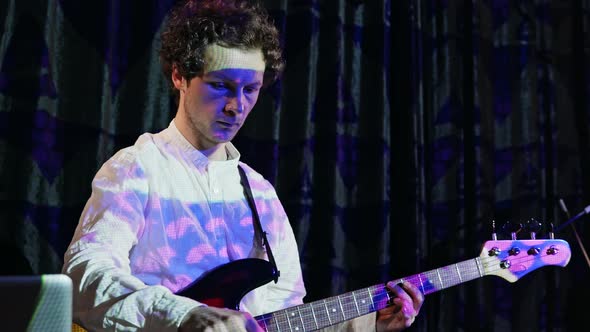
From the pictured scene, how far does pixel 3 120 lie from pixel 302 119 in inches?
43.0

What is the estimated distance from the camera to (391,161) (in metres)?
2.99

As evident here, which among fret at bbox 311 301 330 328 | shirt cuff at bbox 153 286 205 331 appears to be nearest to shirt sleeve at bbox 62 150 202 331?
shirt cuff at bbox 153 286 205 331

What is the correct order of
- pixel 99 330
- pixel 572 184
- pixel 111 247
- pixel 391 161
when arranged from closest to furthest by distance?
pixel 99 330, pixel 111 247, pixel 391 161, pixel 572 184

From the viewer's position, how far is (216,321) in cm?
127

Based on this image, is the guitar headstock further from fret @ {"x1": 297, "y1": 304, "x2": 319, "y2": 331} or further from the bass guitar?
fret @ {"x1": 297, "y1": 304, "x2": 319, "y2": 331}

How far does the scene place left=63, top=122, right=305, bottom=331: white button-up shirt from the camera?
147 cm

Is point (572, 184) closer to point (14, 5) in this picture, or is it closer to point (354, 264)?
point (354, 264)

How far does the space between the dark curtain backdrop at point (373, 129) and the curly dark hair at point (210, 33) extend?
29 centimetres

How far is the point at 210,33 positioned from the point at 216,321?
1.06 meters

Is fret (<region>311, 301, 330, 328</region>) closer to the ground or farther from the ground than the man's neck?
closer to the ground

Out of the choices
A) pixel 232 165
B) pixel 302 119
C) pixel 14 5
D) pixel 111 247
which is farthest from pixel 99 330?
pixel 302 119

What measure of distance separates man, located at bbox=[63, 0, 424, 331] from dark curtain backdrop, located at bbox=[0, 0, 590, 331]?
1.03 ft

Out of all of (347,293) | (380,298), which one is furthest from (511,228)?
(347,293)

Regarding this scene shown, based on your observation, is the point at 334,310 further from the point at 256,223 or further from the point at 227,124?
the point at 227,124
